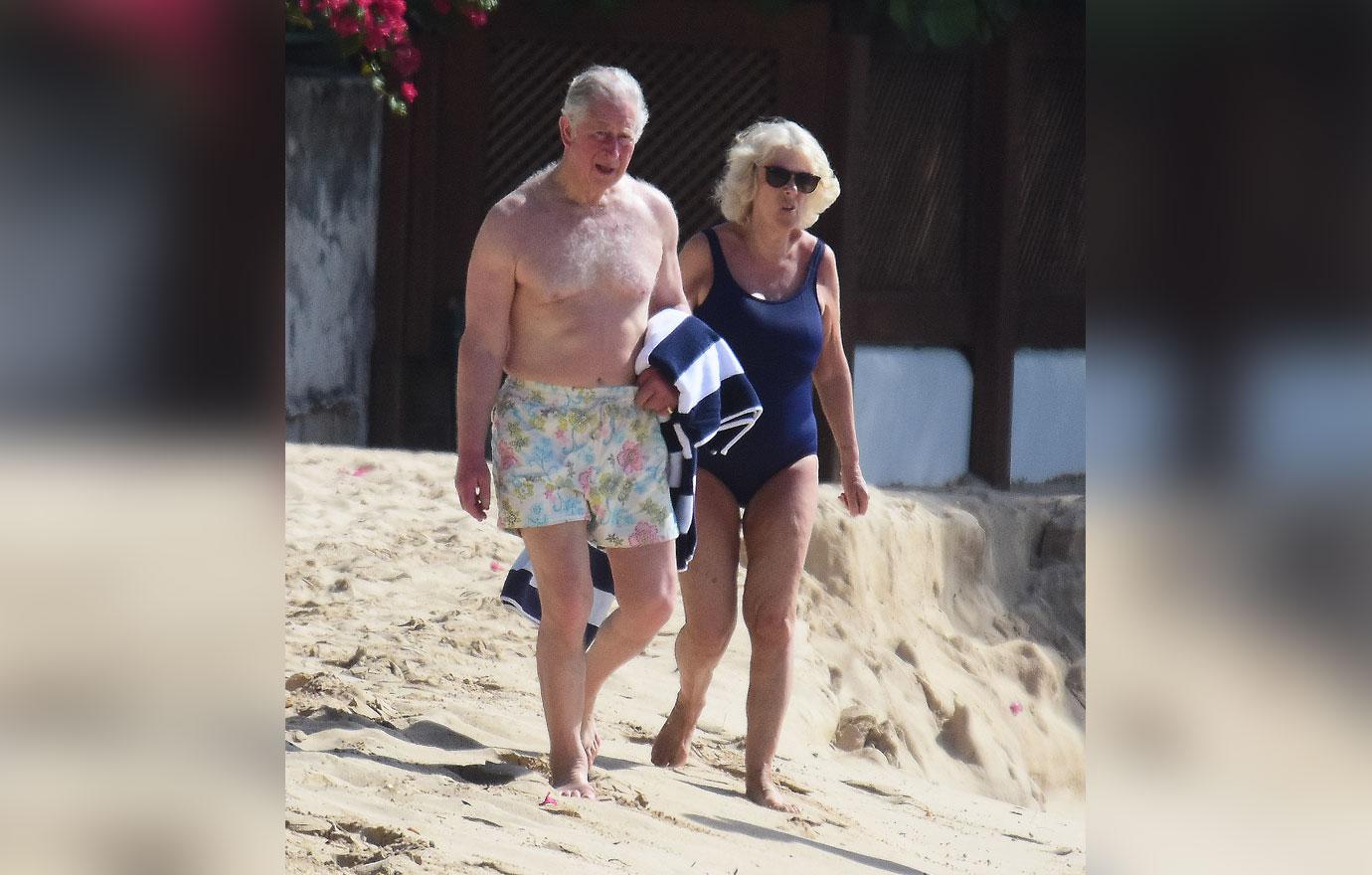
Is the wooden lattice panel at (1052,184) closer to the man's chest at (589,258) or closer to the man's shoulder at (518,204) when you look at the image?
the man's chest at (589,258)

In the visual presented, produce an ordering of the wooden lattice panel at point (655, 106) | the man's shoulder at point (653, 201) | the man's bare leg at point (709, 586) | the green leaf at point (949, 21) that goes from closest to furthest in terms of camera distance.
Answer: the man's shoulder at point (653, 201) → the man's bare leg at point (709, 586) → the green leaf at point (949, 21) → the wooden lattice panel at point (655, 106)

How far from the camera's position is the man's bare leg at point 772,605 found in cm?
439

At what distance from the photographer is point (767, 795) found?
4.37 m

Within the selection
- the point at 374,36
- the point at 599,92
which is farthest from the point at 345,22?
the point at 599,92

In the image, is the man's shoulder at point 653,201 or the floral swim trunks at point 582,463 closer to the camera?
the floral swim trunks at point 582,463

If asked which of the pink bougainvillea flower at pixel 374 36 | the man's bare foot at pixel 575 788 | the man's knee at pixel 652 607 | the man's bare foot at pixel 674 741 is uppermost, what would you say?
the pink bougainvillea flower at pixel 374 36

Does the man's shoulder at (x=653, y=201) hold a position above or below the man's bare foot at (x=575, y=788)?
above

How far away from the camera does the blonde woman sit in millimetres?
4406

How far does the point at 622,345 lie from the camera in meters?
4.02

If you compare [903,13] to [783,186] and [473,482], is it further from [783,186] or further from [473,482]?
[473,482]

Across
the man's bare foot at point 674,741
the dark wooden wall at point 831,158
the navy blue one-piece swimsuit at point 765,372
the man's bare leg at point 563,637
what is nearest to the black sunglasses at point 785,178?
the navy blue one-piece swimsuit at point 765,372

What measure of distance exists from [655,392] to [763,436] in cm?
57
